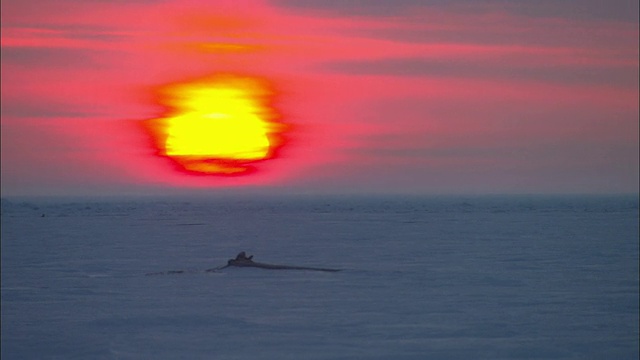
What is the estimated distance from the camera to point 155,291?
22344mm

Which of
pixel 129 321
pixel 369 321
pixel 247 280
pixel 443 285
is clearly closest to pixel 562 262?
pixel 443 285

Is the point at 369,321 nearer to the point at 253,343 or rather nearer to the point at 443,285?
the point at 253,343

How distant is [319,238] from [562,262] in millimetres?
15342

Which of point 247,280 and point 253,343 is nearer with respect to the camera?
point 253,343

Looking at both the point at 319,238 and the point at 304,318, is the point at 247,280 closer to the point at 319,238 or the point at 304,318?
the point at 304,318

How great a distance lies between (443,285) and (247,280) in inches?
202

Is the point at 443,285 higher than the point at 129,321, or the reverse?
the point at 443,285

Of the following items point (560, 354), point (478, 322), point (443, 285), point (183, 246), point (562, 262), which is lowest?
point (560, 354)

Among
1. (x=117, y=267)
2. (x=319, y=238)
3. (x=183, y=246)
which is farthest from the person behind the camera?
(x=319, y=238)

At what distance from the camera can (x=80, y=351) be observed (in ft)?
49.6

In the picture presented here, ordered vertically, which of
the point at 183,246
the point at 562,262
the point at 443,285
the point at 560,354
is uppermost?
the point at 183,246

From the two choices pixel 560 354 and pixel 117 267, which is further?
pixel 117 267

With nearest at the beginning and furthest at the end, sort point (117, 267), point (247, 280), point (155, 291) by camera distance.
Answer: point (155, 291)
point (247, 280)
point (117, 267)

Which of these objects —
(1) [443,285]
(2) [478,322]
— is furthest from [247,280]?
(2) [478,322]
